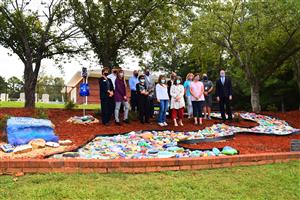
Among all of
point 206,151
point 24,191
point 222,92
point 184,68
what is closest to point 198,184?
point 206,151

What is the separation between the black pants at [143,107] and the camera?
10460mm

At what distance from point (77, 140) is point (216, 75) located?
70.9 feet

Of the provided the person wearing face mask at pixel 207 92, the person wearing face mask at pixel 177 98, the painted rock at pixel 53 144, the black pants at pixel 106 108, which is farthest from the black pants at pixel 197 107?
the painted rock at pixel 53 144

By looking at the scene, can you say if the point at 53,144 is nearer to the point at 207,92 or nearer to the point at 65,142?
the point at 65,142

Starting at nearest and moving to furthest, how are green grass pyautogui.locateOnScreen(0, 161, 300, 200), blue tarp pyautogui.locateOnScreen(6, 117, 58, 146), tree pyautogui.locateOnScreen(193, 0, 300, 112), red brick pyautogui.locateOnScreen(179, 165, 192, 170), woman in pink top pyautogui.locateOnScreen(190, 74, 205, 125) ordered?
green grass pyautogui.locateOnScreen(0, 161, 300, 200) → red brick pyautogui.locateOnScreen(179, 165, 192, 170) → blue tarp pyautogui.locateOnScreen(6, 117, 58, 146) → woman in pink top pyautogui.locateOnScreen(190, 74, 205, 125) → tree pyautogui.locateOnScreen(193, 0, 300, 112)

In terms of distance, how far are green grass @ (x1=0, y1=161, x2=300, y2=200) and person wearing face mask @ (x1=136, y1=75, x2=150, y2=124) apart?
521 centimetres

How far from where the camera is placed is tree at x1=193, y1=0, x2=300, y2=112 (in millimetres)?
14422

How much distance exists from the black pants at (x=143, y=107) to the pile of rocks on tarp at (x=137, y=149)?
195 centimetres

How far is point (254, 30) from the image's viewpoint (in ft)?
51.2

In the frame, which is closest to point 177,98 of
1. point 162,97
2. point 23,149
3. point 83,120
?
point 162,97

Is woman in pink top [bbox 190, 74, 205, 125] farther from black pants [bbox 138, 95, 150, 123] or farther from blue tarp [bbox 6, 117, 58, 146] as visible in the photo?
blue tarp [bbox 6, 117, 58, 146]

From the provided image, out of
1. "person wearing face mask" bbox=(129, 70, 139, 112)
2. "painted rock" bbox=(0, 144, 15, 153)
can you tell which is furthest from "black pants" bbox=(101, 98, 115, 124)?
"painted rock" bbox=(0, 144, 15, 153)

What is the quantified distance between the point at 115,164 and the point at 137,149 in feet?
5.56

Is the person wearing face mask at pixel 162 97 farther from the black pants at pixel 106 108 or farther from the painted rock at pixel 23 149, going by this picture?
the painted rock at pixel 23 149
